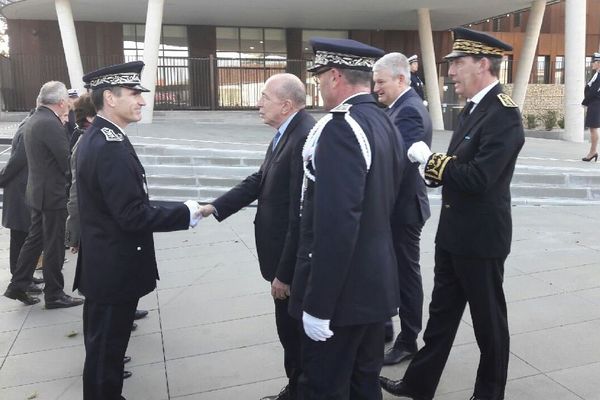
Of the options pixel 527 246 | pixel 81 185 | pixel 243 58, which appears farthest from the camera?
pixel 243 58

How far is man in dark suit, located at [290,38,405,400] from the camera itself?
213cm

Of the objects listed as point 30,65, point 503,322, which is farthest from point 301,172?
point 30,65

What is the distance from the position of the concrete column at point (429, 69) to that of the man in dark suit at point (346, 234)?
17.6m

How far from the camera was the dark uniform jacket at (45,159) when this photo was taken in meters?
4.67

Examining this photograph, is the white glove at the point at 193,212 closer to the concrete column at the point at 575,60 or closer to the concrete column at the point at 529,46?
the concrete column at the point at 575,60

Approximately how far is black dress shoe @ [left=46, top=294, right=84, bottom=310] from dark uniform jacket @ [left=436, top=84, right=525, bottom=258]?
3.39 metres

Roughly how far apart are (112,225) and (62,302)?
238 cm

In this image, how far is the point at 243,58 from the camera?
22.3 metres

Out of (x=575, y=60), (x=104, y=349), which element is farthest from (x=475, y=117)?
(x=575, y=60)

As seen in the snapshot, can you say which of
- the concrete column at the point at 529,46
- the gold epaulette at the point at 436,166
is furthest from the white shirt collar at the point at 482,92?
the concrete column at the point at 529,46

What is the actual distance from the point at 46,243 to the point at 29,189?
1.65ft

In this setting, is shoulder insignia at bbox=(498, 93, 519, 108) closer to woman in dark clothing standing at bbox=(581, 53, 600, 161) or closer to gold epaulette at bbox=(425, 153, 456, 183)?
gold epaulette at bbox=(425, 153, 456, 183)

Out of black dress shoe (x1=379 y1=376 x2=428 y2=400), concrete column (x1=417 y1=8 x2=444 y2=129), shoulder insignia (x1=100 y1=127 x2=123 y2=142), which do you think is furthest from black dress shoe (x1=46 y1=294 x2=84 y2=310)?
concrete column (x1=417 y1=8 x2=444 y2=129)

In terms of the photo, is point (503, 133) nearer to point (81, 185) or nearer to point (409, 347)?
point (409, 347)
